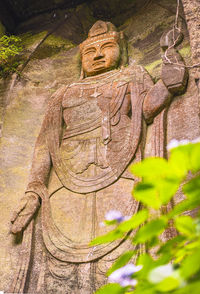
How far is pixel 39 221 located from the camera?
A: 4.00 m

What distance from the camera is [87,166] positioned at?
162 inches

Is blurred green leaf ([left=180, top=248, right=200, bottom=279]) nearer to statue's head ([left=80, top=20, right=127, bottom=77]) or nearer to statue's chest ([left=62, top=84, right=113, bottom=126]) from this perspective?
statue's chest ([left=62, top=84, right=113, bottom=126])

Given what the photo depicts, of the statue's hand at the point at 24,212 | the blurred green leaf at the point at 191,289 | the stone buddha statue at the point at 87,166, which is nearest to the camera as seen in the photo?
the blurred green leaf at the point at 191,289

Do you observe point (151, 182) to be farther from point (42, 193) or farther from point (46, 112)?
point (46, 112)

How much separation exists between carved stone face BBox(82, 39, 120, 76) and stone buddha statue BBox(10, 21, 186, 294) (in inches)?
0.5

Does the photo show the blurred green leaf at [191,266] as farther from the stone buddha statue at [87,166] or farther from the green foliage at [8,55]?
the green foliage at [8,55]

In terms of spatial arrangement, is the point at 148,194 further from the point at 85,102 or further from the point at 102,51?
the point at 102,51

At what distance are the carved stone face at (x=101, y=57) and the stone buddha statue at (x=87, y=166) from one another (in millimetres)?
13

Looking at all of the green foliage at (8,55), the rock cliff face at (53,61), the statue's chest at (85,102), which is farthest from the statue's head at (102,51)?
the green foliage at (8,55)

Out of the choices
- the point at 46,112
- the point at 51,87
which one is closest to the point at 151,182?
the point at 46,112

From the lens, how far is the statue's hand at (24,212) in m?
3.92

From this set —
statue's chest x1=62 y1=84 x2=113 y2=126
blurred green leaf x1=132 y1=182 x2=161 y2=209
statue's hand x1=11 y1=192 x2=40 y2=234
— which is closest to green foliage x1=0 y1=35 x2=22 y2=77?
statue's chest x1=62 y1=84 x2=113 y2=126

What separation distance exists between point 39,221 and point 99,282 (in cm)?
97

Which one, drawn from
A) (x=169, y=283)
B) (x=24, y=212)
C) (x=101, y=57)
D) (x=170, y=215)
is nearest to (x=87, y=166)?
(x=24, y=212)
